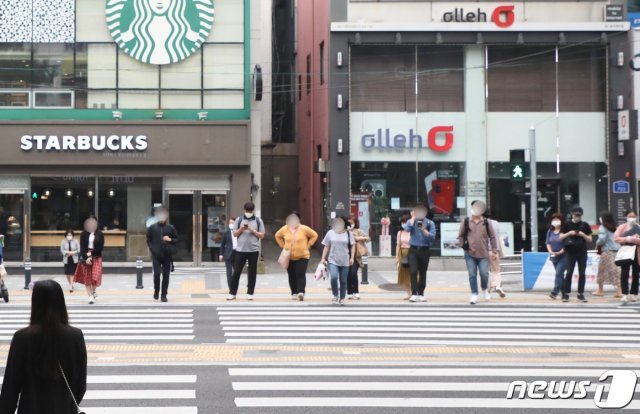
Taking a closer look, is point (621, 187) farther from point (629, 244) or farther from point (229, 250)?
point (229, 250)

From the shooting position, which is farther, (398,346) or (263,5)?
(263,5)

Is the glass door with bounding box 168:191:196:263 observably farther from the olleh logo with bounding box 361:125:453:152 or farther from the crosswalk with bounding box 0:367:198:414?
the crosswalk with bounding box 0:367:198:414

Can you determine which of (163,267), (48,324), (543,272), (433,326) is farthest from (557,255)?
(48,324)

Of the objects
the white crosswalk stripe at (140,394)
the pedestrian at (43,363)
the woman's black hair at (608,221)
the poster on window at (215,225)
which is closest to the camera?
the pedestrian at (43,363)

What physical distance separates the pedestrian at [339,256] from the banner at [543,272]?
5.06 metres

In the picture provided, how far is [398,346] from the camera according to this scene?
12.5 m

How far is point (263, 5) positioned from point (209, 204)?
17.6 meters

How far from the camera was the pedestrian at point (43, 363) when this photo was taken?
516 cm

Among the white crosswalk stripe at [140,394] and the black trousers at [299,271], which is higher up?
the black trousers at [299,271]

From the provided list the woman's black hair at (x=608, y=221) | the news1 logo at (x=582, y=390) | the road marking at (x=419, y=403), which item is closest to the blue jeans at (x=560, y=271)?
the woman's black hair at (x=608, y=221)

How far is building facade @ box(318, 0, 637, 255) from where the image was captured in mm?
29219

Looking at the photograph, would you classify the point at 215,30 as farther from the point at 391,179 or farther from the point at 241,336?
the point at 241,336

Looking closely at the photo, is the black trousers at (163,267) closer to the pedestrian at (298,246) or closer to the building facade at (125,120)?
the pedestrian at (298,246)

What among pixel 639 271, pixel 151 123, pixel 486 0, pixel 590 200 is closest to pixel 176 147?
pixel 151 123
